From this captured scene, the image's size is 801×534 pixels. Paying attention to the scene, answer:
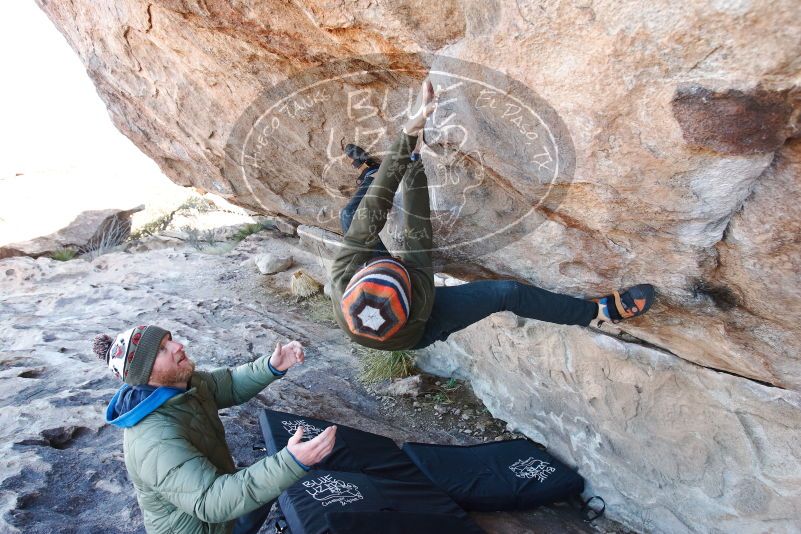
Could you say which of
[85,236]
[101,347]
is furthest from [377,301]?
[85,236]

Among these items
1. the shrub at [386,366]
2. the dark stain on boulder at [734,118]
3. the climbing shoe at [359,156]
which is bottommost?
the shrub at [386,366]

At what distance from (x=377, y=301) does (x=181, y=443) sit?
891mm

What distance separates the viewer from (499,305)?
275 centimetres

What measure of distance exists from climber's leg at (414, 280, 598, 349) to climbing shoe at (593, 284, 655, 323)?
0.20 ft

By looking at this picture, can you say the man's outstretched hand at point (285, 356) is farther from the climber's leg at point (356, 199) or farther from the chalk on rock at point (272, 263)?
the chalk on rock at point (272, 263)

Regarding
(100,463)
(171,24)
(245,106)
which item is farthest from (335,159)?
(100,463)

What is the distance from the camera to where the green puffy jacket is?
180cm

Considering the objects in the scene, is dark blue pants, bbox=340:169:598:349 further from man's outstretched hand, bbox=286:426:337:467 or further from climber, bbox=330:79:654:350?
man's outstretched hand, bbox=286:426:337:467

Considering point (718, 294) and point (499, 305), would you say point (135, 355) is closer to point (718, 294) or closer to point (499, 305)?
point (499, 305)

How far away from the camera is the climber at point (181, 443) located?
1796mm

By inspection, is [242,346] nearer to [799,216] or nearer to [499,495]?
[499,495]

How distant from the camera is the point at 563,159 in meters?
2.15

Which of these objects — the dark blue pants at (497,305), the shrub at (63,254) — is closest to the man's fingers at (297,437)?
the dark blue pants at (497,305)

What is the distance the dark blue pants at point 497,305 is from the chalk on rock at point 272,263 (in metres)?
4.40
